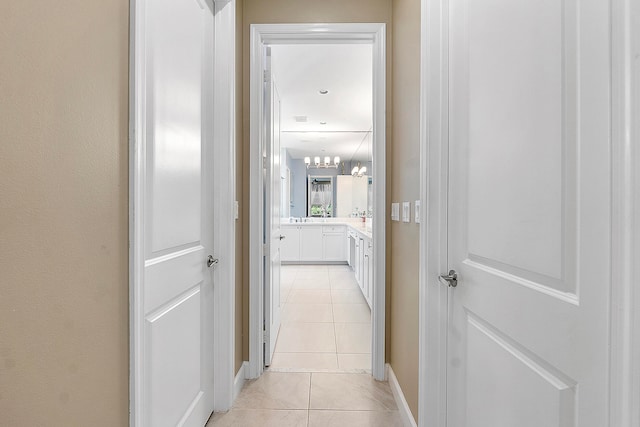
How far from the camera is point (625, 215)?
541 millimetres

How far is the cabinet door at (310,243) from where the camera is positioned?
637 centimetres

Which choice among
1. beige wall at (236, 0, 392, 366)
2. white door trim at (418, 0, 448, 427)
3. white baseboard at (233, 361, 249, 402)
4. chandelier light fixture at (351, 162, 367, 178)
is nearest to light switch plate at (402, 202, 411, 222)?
white door trim at (418, 0, 448, 427)

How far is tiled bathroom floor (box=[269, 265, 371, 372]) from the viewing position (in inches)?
93.0

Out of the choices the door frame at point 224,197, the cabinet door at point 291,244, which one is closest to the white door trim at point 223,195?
the door frame at point 224,197

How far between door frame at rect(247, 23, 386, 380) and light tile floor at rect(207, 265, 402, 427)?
17 cm

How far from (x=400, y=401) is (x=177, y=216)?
1.53m

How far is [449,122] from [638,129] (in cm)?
78

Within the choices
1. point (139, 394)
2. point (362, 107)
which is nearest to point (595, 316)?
point (139, 394)

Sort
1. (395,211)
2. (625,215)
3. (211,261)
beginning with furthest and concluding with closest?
(395,211) → (211,261) → (625,215)

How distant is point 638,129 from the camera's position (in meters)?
0.51

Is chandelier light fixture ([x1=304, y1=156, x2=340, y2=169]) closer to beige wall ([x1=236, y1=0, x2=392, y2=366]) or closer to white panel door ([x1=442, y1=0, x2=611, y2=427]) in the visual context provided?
beige wall ([x1=236, y1=0, x2=392, y2=366])

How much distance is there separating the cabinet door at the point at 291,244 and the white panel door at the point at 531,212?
17.1ft

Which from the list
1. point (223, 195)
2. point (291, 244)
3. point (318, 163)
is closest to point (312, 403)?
point (223, 195)

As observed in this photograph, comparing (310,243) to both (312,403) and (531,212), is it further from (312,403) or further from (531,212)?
(531,212)
